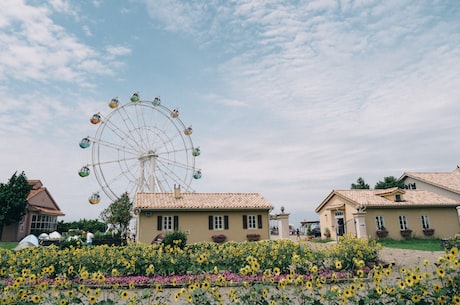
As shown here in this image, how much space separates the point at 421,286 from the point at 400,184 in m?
34.4

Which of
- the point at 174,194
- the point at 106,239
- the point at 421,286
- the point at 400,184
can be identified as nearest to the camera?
the point at 421,286

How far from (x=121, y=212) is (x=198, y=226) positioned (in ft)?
36.9

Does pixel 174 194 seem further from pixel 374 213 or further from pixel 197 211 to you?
pixel 374 213

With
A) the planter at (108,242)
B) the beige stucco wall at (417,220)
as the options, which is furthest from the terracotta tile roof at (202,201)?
the beige stucco wall at (417,220)

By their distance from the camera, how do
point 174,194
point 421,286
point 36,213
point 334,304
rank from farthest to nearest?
point 36,213 < point 174,194 < point 334,304 < point 421,286

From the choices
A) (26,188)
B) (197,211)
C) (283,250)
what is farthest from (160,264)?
(26,188)

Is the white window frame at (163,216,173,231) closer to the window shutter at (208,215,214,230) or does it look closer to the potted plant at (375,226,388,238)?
the window shutter at (208,215,214,230)

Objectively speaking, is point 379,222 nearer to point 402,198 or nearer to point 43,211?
point 402,198

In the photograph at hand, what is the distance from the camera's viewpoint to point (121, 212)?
3070 cm

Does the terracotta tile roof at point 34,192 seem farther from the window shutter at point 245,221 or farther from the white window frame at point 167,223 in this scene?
the window shutter at point 245,221

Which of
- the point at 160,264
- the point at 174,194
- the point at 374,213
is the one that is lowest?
the point at 160,264

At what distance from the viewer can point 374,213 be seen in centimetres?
2392

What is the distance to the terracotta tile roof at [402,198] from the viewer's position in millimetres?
24016

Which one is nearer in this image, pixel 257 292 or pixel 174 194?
pixel 257 292
